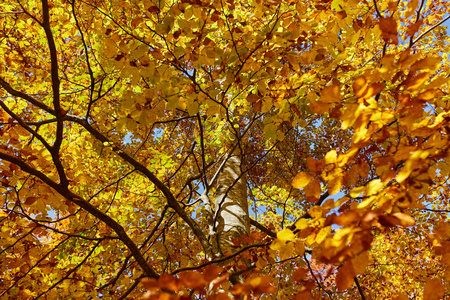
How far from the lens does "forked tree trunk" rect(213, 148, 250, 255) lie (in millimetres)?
2519

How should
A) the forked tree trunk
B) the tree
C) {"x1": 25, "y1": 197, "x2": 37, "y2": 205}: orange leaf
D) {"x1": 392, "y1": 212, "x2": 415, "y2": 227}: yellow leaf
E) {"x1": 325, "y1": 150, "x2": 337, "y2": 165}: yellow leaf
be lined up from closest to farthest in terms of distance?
{"x1": 392, "y1": 212, "x2": 415, "y2": 227}: yellow leaf
the tree
{"x1": 325, "y1": 150, "x2": 337, "y2": 165}: yellow leaf
{"x1": 25, "y1": 197, "x2": 37, "y2": 205}: orange leaf
the forked tree trunk

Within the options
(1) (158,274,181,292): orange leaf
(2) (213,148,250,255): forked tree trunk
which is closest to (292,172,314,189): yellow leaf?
(1) (158,274,181,292): orange leaf

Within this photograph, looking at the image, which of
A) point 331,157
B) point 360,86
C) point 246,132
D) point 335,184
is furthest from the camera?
point 246,132

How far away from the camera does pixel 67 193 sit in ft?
5.80

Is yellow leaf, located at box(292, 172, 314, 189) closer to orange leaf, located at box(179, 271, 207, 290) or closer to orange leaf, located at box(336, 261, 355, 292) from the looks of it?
orange leaf, located at box(336, 261, 355, 292)

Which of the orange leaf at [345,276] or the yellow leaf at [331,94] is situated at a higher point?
the yellow leaf at [331,94]

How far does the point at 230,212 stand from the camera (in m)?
2.88

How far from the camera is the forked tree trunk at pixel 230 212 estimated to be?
8.26 feet

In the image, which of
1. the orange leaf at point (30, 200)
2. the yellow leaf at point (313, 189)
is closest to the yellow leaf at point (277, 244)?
the yellow leaf at point (313, 189)

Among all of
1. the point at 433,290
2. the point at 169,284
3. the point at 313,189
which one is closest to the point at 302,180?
the point at 313,189

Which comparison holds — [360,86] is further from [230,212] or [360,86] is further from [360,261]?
[230,212]

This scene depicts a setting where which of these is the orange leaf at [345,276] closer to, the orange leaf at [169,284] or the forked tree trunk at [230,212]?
the orange leaf at [169,284]

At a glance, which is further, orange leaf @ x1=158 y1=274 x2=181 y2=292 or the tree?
the tree

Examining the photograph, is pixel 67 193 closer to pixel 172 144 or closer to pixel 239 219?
pixel 239 219
